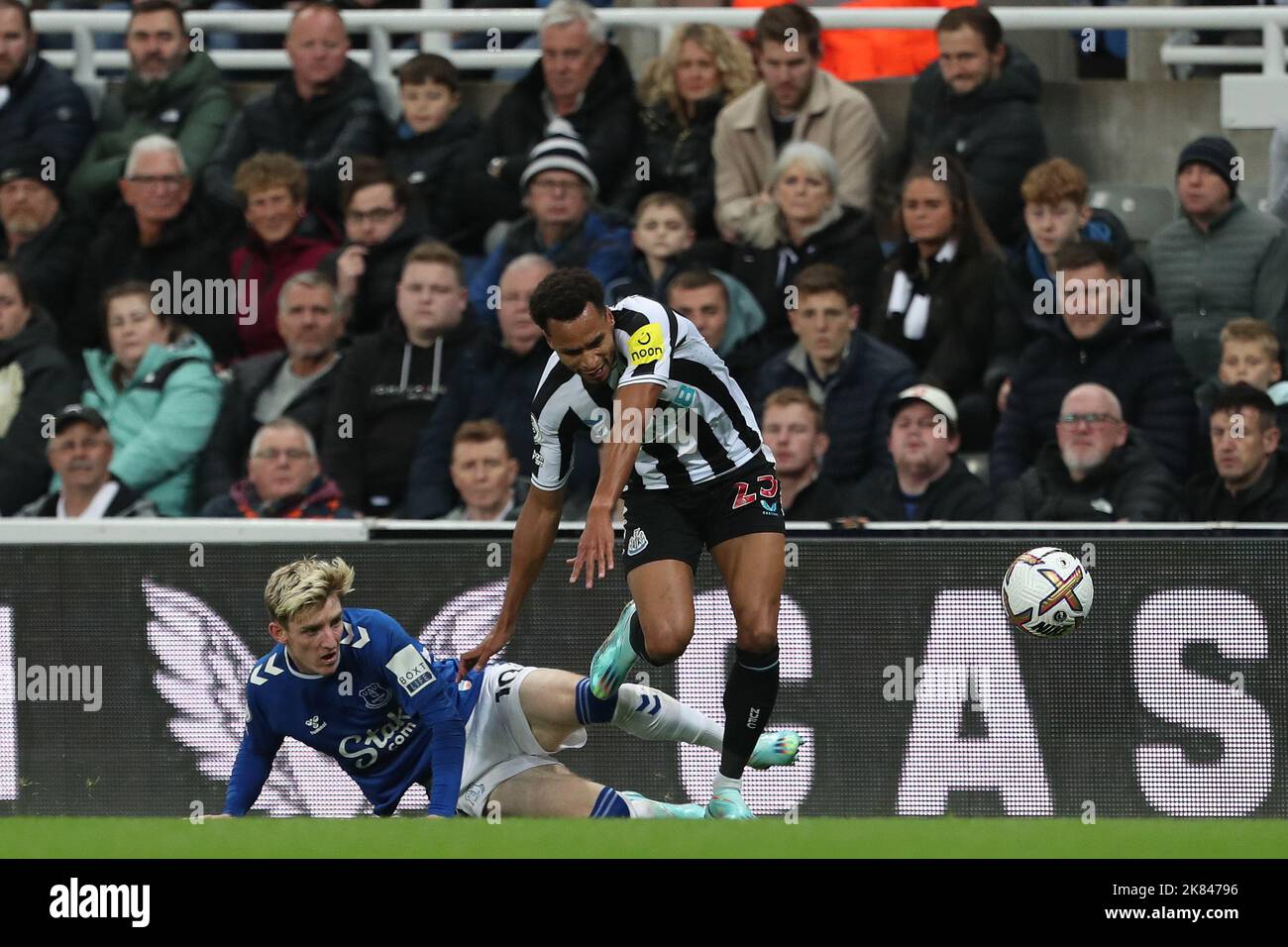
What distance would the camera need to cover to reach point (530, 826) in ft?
22.1

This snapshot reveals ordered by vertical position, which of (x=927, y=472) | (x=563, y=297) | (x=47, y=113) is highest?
(x=47, y=113)

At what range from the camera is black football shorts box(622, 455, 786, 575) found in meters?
8.47

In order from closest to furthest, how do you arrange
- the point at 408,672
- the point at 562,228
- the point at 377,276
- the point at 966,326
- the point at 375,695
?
the point at 408,672, the point at 375,695, the point at 966,326, the point at 562,228, the point at 377,276

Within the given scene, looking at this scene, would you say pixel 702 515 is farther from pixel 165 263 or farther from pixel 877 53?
pixel 877 53

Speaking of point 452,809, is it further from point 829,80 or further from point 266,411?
point 829,80

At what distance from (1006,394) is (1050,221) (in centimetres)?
94

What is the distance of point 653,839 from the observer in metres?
6.60

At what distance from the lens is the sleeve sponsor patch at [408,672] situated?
816cm

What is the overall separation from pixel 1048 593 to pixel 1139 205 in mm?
4047

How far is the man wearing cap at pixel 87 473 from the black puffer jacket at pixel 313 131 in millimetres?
2052

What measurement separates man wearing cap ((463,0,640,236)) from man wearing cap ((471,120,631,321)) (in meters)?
0.30

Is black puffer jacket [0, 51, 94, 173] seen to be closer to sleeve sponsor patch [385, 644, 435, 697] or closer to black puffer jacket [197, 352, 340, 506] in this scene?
black puffer jacket [197, 352, 340, 506]
